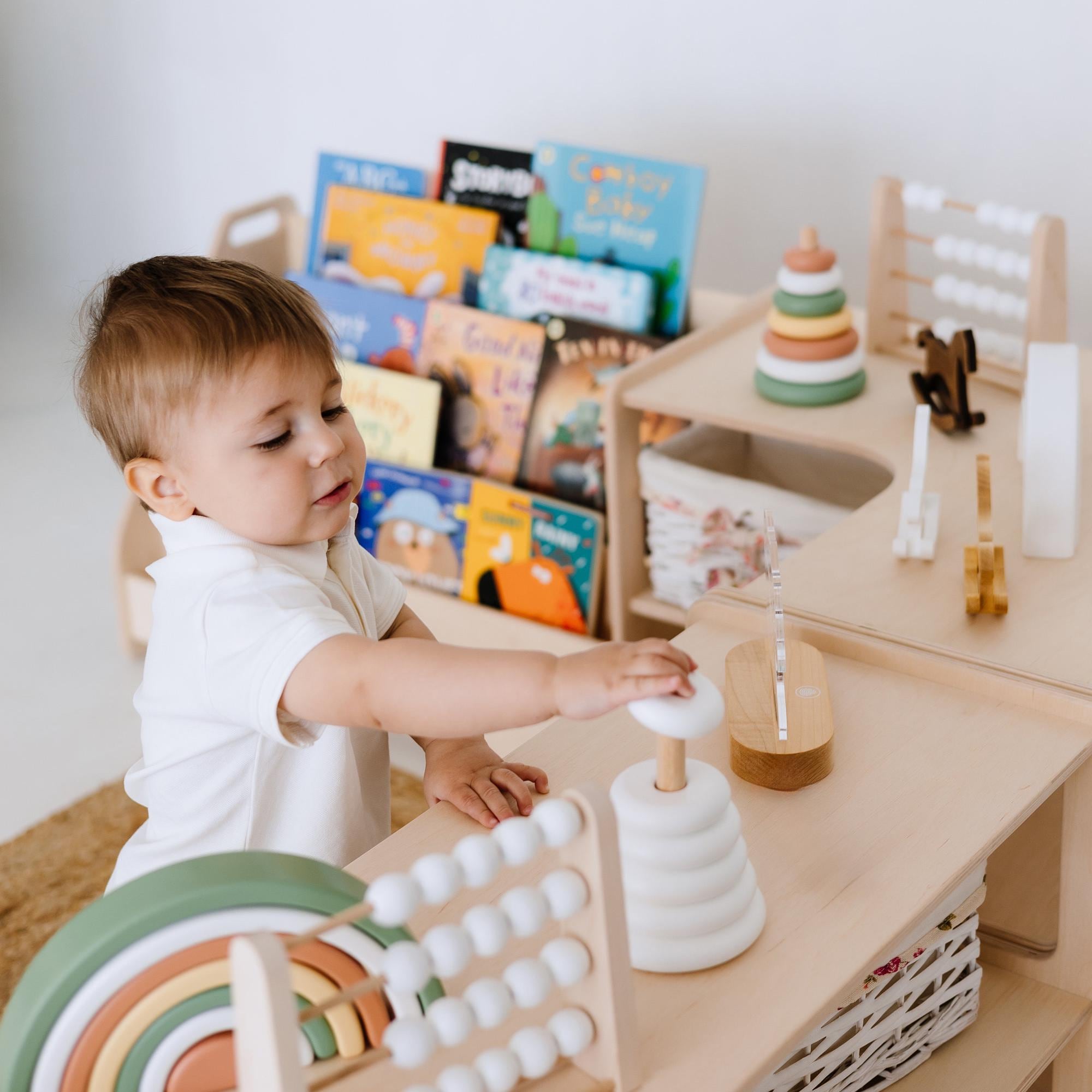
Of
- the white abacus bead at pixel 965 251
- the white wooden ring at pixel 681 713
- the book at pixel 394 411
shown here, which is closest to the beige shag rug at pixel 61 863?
the book at pixel 394 411

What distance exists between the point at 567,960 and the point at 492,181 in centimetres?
170

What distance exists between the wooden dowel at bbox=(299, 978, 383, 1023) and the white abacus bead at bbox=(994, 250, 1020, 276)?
4.31ft

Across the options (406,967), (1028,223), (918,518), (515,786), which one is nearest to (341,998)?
(406,967)

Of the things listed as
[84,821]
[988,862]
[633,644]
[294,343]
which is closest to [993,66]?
[988,862]

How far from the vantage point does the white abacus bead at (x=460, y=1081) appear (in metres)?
0.73

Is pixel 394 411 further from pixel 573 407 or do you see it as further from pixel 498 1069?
pixel 498 1069

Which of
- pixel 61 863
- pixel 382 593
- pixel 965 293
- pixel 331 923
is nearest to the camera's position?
pixel 331 923

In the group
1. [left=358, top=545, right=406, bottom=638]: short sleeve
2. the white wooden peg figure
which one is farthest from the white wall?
[left=358, top=545, right=406, bottom=638]: short sleeve

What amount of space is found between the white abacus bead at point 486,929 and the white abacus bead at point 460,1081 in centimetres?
6

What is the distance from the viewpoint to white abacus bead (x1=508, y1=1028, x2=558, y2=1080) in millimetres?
746

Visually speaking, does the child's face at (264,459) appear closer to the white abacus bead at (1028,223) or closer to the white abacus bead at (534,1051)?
the white abacus bead at (534,1051)

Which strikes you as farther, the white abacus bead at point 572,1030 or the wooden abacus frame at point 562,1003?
the white abacus bead at point 572,1030

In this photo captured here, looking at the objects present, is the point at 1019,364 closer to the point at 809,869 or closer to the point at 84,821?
the point at 809,869

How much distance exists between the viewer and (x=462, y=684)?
0.86 m
